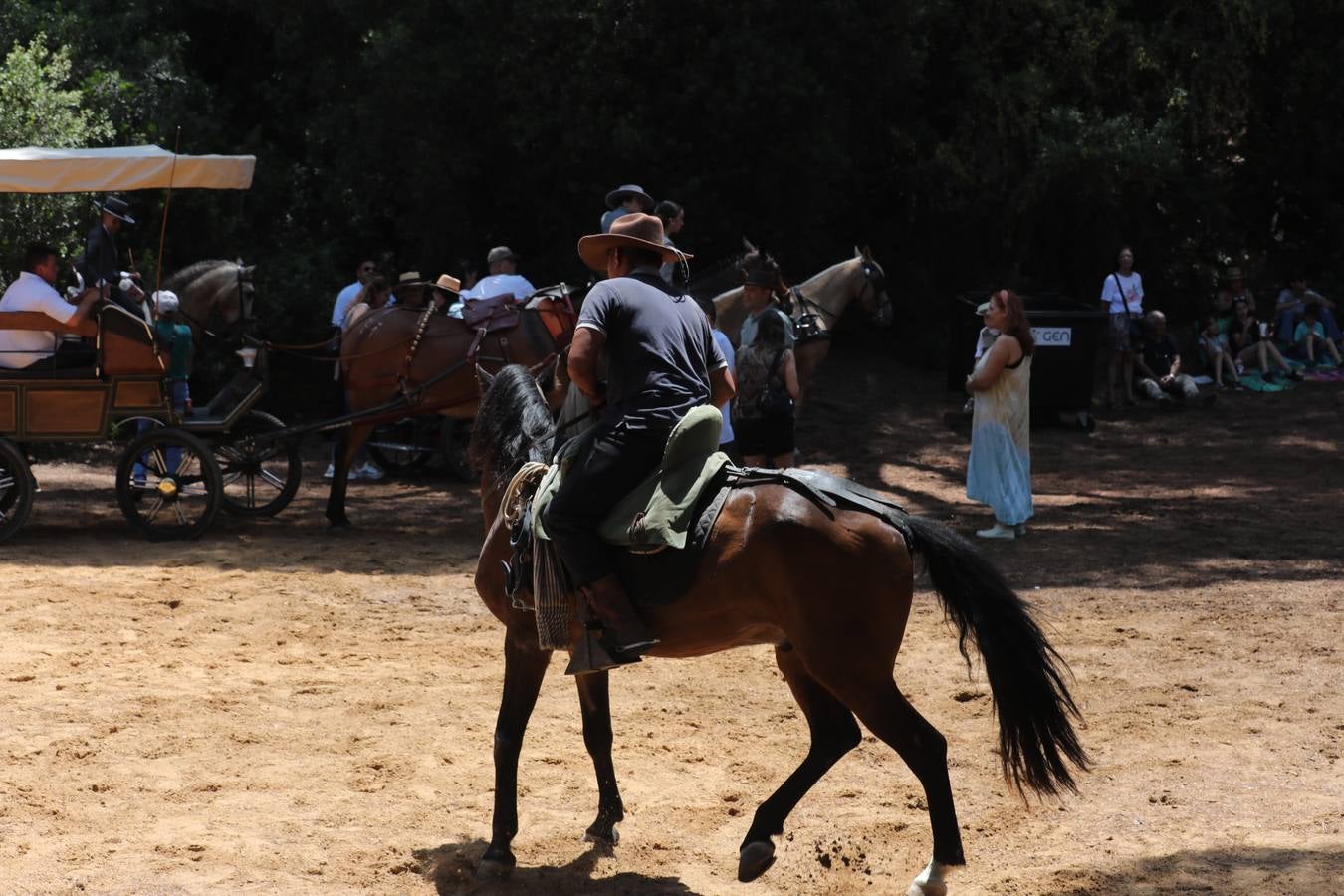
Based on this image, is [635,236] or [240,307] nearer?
[635,236]

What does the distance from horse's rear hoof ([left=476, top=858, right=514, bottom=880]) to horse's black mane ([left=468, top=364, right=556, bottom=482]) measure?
1463mm

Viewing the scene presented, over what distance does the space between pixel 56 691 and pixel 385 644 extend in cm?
184

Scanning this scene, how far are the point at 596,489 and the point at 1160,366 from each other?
16.0 metres

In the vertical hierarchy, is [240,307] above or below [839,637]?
above

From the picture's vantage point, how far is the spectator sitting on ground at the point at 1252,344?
794 inches

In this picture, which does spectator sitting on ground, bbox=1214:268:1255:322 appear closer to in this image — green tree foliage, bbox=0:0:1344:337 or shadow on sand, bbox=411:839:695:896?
green tree foliage, bbox=0:0:1344:337

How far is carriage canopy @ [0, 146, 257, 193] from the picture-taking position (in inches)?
405

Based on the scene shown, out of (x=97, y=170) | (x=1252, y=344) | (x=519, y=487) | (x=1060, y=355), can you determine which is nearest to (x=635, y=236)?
(x=519, y=487)

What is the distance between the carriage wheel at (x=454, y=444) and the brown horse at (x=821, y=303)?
298cm

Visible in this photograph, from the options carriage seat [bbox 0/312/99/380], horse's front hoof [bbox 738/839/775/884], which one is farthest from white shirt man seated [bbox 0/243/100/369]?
horse's front hoof [bbox 738/839/775/884]

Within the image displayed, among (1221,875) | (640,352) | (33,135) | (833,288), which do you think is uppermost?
(33,135)

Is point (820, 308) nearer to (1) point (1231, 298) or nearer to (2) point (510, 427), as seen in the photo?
(2) point (510, 427)

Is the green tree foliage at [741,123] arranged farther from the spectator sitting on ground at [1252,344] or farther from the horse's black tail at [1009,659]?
the horse's black tail at [1009,659]

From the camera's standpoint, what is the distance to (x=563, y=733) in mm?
6828
